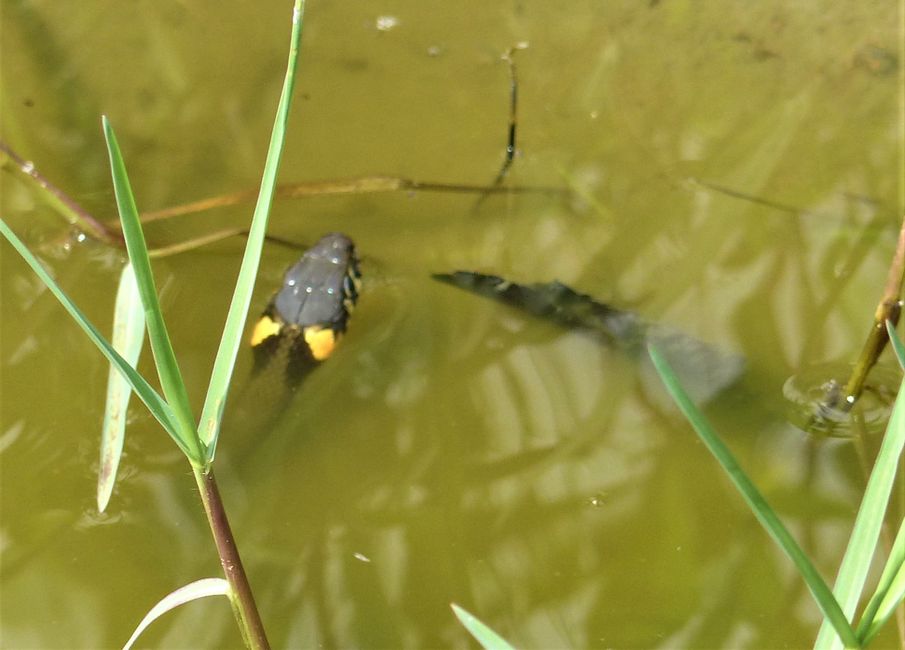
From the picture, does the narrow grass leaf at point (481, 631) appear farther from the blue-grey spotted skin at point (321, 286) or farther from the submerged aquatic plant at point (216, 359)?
the blue-grey spotted skin at point (321, 286)

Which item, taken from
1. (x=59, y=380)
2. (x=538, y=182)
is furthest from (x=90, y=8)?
(x=538, y=182)

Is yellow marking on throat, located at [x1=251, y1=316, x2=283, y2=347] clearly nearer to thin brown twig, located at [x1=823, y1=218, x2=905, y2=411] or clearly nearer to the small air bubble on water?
the small air bubble on water

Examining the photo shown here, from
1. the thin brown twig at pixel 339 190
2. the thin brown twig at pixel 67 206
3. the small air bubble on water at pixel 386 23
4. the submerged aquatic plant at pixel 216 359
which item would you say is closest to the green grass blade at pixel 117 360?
the submerged aquatic plant at pixel 216 359

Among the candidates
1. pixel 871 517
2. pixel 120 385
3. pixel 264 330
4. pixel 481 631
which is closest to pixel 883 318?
pixel 871 517

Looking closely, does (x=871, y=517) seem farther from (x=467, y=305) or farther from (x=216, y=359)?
(x=467, y=305)

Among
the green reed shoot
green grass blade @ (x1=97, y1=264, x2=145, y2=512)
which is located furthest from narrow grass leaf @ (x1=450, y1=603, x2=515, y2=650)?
green grass blade @ (x1=97, y1=264, x2=145, y2=512)

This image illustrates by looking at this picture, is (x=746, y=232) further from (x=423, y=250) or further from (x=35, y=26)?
(x=35, y=26)
